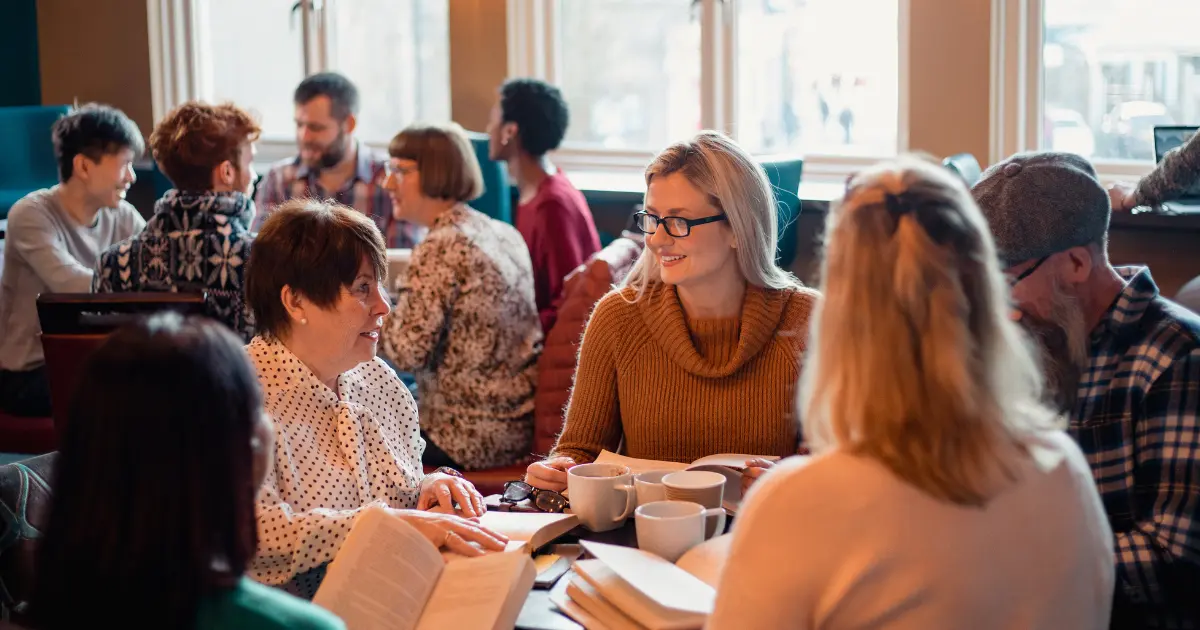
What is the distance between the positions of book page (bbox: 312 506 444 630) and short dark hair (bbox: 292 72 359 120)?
3.47 m

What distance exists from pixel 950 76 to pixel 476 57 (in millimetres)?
1986

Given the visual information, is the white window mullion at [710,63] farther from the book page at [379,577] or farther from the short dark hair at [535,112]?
the book page at [379,577]

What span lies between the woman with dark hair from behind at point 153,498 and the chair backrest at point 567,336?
1.92 metres

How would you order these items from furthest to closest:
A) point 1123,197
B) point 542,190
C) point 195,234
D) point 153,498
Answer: point 542,190
point 1123,197
point 195,234
point 153,498

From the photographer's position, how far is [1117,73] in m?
4.20

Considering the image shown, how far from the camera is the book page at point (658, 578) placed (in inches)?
55.1

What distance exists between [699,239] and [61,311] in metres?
1.41

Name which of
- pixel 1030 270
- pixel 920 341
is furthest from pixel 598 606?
pixel 1030 270

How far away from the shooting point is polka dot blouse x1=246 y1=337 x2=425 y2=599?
1721mm

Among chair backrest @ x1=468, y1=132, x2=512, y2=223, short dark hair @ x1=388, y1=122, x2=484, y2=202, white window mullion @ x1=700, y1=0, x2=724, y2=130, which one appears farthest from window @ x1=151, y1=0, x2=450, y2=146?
short dark hair @ x1=388, y1=122, x2=484, y2=202

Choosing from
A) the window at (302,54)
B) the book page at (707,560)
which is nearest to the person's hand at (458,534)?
the book page at (707,560)

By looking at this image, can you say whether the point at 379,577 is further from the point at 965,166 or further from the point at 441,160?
the point at 965,166

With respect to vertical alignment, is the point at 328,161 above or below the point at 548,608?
above

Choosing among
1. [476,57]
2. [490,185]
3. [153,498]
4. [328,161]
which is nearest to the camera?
[153,498]
